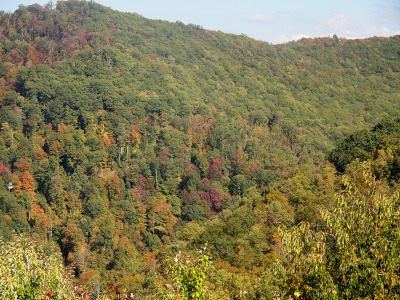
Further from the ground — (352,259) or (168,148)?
(352,259)

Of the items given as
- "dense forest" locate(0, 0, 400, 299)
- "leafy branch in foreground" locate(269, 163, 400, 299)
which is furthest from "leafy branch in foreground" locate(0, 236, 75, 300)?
"leafy branch in foreground" locate(269, 163, 400, 299)

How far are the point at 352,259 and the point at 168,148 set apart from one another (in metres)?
90.6

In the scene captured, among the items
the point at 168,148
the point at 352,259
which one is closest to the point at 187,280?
the point at 352,259

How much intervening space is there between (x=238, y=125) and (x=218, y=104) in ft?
54.8

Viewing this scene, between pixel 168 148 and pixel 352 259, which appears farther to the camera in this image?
pixel 168 148

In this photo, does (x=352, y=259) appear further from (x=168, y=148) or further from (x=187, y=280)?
(x=168, y=148)

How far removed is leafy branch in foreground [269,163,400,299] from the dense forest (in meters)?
0.09

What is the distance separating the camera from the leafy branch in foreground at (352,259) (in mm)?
9156

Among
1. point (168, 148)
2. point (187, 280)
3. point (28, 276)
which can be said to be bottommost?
point (168, 148)

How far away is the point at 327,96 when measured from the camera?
151625mm

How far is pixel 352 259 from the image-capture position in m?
9.52

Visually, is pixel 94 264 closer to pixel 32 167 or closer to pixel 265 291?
pixel 32 167

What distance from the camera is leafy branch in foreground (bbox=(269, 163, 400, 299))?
9.16m

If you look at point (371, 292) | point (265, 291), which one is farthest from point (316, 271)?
point (265, 291)
